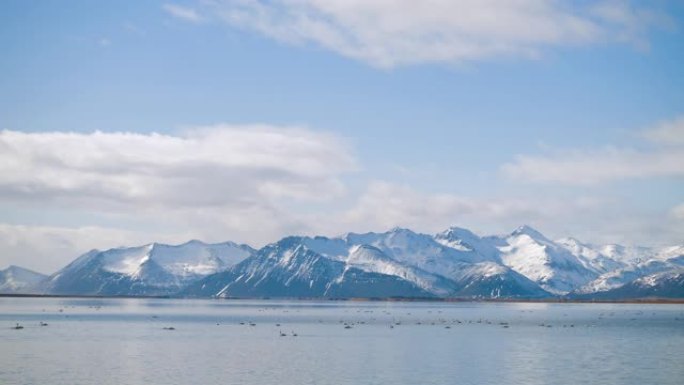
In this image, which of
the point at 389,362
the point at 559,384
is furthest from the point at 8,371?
the point at 559,384

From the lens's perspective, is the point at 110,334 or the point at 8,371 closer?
the point at 8,371

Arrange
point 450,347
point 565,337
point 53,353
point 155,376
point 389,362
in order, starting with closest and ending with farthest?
point 155,376
point 389,362
point 53,353
point 450,347
point 565,337

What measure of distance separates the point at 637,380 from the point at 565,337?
56.9 m

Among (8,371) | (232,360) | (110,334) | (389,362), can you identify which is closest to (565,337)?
(389,362)

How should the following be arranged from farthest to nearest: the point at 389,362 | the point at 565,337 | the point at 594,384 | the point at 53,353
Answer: the point at 565,337 → the point at 53,353 → the point at 389,362 → the point at 594,384

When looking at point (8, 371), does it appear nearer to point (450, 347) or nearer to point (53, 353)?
point (53, 353)

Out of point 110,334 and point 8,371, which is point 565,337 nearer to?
point 110,334

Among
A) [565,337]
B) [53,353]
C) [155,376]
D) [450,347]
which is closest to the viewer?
[155,376]

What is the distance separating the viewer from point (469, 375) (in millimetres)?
77062

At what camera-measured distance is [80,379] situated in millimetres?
74000

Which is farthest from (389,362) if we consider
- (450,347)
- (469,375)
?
(450,347)

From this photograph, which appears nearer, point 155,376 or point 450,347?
point 155,376

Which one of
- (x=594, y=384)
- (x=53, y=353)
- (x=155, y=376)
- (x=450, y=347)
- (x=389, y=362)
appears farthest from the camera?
(x=450, y=347)

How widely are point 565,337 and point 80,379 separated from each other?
79.3 m
